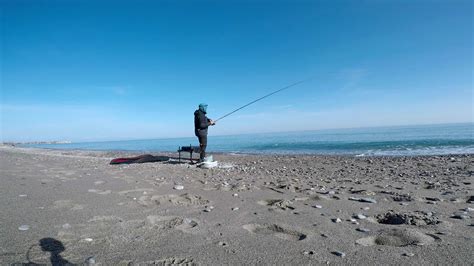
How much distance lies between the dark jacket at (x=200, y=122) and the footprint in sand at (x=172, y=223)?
22.4 feet

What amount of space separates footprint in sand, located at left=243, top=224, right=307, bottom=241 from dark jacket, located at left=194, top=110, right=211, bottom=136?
734 cm

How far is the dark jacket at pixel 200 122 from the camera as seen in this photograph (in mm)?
10492

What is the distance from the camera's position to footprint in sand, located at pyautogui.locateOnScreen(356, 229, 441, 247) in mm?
2881

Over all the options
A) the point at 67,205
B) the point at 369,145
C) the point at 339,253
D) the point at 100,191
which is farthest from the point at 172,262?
the point at 369,145

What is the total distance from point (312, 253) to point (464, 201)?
3.87 metres

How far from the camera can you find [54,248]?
2697mm

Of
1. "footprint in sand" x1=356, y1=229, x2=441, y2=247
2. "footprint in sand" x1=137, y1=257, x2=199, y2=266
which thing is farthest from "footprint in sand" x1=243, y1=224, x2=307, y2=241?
"footprint in sand" x1=137, y1=257, x2=199, y2=266

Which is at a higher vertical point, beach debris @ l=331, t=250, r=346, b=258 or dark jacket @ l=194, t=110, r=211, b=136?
dark jacket @ l=194, t=110, r=211, b=136

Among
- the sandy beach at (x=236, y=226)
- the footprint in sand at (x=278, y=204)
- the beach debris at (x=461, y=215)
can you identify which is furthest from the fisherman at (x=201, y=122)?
the beach debris at (x=461, y=215)

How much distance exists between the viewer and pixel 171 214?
13.4 ft

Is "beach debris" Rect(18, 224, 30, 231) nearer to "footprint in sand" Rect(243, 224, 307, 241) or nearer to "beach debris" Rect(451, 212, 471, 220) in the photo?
"footprint in sand" Rect(243, 224, 307, 241)

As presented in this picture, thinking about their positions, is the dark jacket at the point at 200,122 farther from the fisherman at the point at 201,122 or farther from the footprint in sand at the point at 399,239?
the footprint in sand at the point at 399,239

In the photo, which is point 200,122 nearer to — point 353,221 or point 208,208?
point 208,208

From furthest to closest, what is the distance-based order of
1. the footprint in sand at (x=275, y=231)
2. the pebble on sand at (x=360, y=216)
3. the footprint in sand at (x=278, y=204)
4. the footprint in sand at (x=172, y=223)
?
the footprint in sand at (x=278, y=204), the pebble on sand at (x=360, y=216), the footprint in sand at (x=172, y=223), the footprint in sand at (x=275, y=231)
